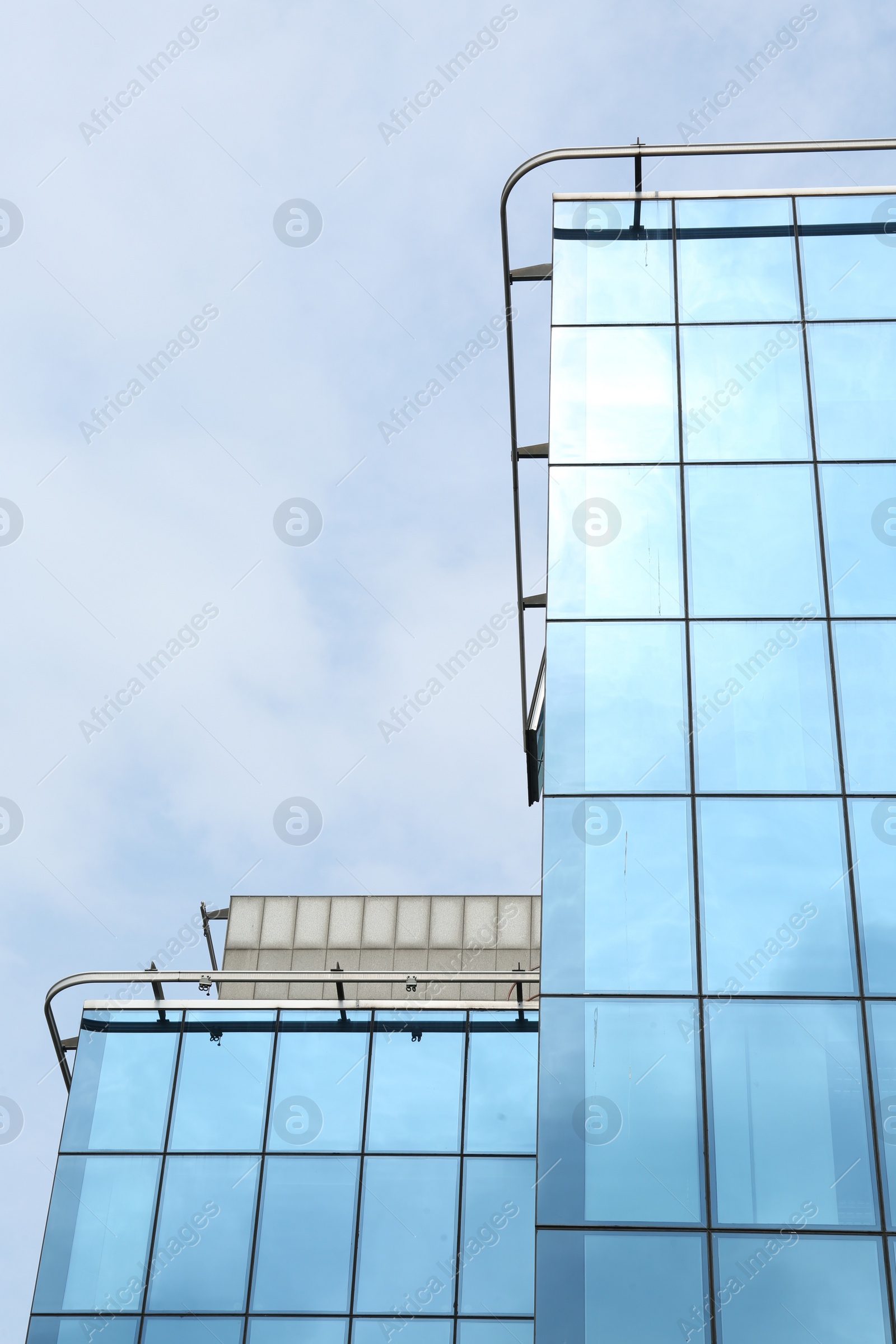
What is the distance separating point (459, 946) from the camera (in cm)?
3197

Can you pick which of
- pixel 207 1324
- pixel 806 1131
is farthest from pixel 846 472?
pixel 207 1324

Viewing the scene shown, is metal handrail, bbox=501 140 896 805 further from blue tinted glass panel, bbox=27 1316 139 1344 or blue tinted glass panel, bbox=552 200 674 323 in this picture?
blue tinted glass panel, bbox=27 1316 139 1344

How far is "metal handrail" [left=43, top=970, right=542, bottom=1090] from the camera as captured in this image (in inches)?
826

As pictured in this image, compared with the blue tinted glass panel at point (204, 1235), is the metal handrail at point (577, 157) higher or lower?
higher

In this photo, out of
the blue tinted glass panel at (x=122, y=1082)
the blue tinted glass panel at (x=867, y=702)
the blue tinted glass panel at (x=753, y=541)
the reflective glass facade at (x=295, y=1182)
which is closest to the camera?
the blue tinted glass panel at (x=867, y=702)

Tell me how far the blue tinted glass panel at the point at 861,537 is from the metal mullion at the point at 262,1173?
34.3 feet

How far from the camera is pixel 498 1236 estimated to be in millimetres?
19938

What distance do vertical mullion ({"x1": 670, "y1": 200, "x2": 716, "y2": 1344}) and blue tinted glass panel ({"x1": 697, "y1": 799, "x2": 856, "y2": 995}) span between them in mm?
101

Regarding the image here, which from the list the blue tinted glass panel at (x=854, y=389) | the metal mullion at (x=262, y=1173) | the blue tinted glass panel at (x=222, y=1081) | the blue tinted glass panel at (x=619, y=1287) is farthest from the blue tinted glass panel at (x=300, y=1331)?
the blue tinted glass panel at (x=854, y=389)

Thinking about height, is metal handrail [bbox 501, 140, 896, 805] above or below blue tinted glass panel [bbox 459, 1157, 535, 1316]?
above

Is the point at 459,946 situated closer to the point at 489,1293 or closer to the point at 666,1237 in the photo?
the point at 489,1293

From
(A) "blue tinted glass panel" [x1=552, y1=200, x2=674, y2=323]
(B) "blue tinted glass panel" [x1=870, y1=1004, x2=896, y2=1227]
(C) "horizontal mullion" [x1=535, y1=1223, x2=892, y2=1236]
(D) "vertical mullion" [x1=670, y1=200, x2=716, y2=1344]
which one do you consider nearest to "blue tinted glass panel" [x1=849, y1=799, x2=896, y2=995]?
(B) "blue tinted glass panel" [x1=870, y1=1004, x2=896, y2=1227]

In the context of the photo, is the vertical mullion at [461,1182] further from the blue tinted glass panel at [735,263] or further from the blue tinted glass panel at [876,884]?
the blue tinted glass panel at [735,263]

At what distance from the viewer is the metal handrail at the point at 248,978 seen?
68.8ft
